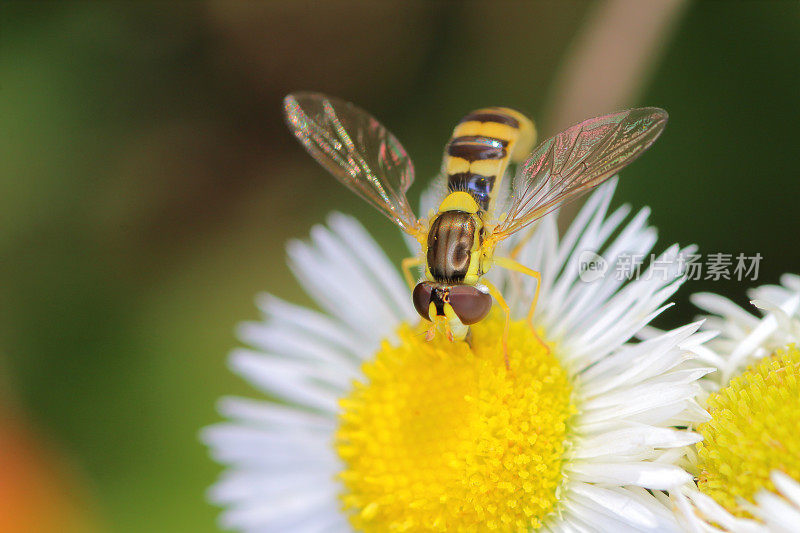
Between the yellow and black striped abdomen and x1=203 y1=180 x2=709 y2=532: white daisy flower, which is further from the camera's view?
the yellow and black striped abdomen

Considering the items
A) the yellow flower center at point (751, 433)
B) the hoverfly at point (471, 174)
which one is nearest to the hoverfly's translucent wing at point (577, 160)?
the hoverfly at point (471, 174)

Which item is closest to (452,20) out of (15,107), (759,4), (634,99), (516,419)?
(634,99)

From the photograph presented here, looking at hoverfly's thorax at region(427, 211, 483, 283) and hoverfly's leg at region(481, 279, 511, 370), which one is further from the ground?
hoverfly's thorax at region(427, 211, 483, 283)

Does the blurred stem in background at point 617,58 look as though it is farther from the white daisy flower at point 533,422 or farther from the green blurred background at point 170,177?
the white daisy flower at point 533,422

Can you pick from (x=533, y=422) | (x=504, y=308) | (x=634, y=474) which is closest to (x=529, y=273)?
(x=504, y=308)

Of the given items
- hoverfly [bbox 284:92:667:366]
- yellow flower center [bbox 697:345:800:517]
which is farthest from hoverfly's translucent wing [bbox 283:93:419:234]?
yellow flower center [bbox 697:345:800:517]

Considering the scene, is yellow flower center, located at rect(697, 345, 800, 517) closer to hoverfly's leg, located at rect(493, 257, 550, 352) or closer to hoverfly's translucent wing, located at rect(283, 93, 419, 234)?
hoverfly's leg, located at rect(493, 257, 550, 352)
